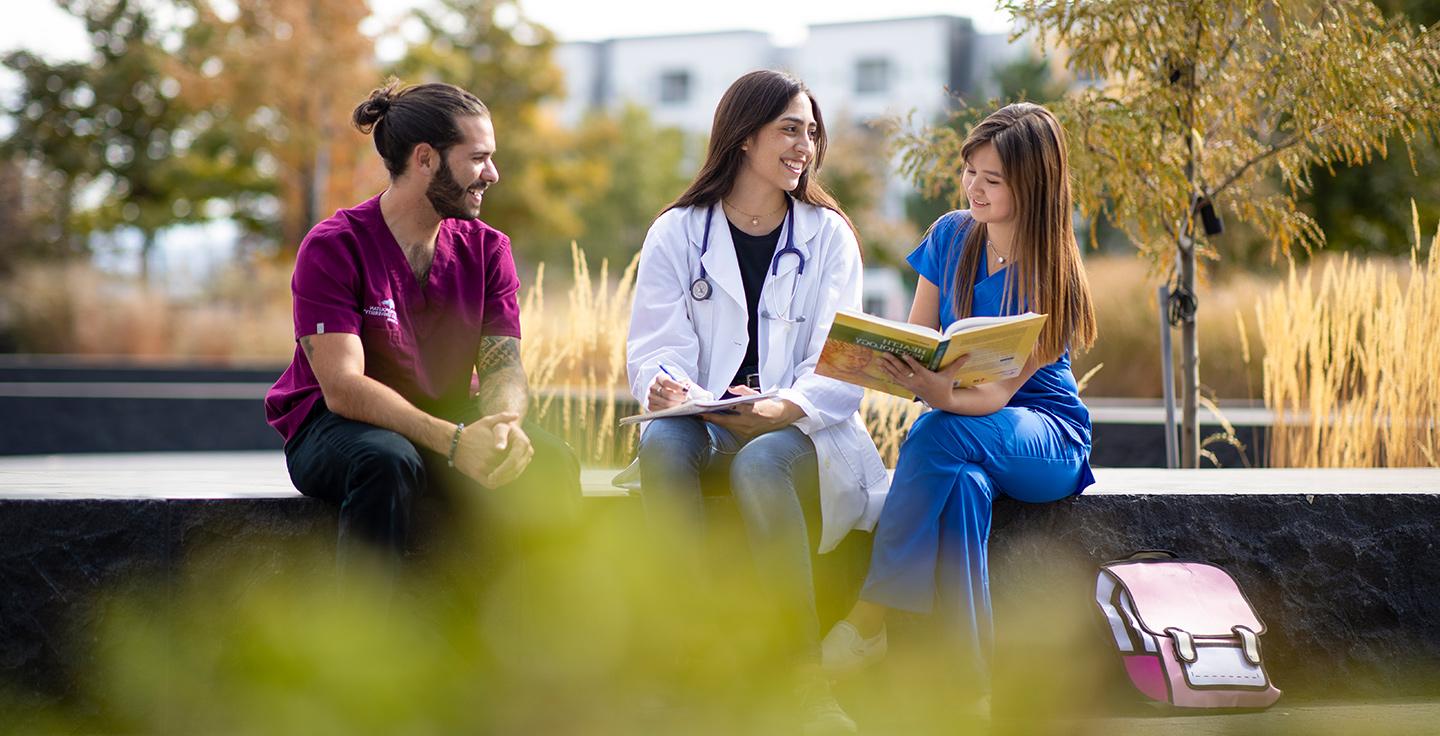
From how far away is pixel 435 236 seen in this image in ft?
10.2

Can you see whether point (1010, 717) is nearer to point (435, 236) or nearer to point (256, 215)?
point (435, 236)

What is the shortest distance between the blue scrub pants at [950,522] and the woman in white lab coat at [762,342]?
133mm

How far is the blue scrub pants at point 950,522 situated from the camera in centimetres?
290

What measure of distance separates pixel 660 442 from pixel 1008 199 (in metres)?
1.00

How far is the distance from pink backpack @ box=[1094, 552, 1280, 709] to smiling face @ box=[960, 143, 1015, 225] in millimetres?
851

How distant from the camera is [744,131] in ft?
11.1

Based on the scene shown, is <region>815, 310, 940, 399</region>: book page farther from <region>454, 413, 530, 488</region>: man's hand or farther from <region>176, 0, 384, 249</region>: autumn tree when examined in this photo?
<region>176, 0, 384, 249</region>: autumn tree

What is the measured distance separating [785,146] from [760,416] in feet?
2.41

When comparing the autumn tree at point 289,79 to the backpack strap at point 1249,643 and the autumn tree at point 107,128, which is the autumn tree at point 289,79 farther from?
the backpack strap at point 1249,643

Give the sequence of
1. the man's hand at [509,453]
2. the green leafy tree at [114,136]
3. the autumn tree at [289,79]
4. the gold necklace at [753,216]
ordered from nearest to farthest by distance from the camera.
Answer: the man's hand at [509,453], the gold necklace at [753,216], the autumn tree at [289,79], the green leafy tree at [114,136]

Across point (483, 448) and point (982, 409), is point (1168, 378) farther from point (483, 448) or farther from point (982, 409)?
point (483, 448)

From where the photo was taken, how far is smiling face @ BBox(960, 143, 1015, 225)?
10.5ft

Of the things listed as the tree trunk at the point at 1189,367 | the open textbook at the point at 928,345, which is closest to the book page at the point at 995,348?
the open textbook at the point at 928,345

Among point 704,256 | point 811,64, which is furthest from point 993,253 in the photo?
point 811,64
